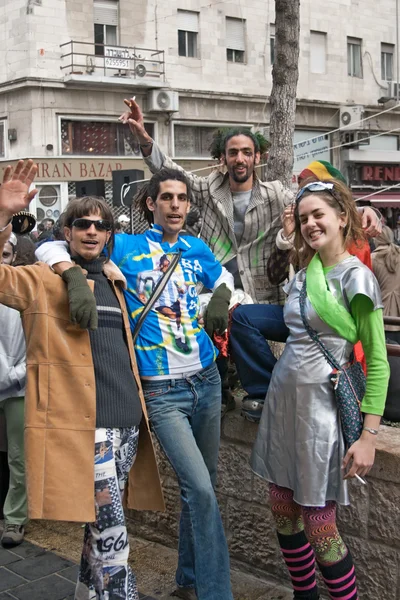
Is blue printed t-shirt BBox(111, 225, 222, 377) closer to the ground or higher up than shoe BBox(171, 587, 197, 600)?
higher up

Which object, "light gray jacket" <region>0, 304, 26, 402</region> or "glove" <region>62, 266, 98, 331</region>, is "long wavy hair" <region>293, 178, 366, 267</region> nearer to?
"glove" <region>62, 266, 98, 331</region>

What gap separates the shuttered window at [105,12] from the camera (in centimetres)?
2508

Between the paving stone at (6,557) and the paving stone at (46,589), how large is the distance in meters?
0.37

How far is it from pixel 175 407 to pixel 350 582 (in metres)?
1.03

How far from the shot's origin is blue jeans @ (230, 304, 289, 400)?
3795 millimetres

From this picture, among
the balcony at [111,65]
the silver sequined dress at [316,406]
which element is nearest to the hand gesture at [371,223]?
the silver sequined dress at [316,406]

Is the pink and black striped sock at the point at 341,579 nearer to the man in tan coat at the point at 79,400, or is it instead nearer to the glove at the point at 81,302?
the man in tan coat at the point at 79,400

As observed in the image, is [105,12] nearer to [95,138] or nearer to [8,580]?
[95,138]

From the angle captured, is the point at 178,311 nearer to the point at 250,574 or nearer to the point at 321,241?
the point at 321,241

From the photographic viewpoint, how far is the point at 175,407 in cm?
360

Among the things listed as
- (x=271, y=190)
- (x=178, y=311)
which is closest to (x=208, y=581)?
(x=178, y=311)

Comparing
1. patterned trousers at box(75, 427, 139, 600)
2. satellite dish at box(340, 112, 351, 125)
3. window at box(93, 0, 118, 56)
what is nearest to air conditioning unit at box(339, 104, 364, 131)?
satellite dish at box(340, 112, 351, 125)

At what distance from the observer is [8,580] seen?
4.39 m

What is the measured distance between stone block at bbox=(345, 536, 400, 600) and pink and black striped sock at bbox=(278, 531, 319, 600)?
43cm
